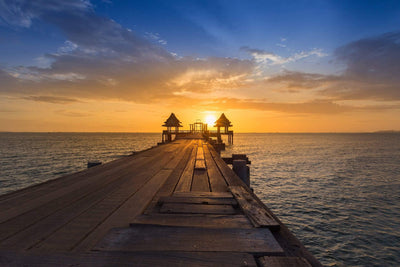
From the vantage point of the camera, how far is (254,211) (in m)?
2.38

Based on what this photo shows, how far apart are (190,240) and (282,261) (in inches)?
30.0

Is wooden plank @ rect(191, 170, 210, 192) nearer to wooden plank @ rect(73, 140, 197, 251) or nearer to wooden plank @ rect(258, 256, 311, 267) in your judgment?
wooden plank @ rect(73, 140, 197, 251)

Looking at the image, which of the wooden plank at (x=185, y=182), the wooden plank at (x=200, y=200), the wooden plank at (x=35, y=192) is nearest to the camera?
the wooden plank at (x=200, y=200)

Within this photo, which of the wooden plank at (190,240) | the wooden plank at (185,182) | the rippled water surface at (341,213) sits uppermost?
the wooden plank at (190,240)

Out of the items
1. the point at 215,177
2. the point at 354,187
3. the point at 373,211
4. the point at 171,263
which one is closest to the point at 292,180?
the point at 354,187

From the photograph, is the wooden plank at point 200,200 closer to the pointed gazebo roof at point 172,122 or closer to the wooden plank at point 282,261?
the wooden plank at point 282,261

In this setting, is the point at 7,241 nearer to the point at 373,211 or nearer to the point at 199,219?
the point at 199,219

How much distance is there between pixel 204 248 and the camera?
1.66 metres

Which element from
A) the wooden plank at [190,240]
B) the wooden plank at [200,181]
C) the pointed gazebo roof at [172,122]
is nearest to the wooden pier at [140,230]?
the wooden plank at [190,240]

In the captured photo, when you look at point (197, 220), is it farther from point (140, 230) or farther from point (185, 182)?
point (185, 182)

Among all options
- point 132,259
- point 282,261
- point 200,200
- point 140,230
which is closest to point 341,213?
point 200,200

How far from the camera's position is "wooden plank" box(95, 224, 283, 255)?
1.65m

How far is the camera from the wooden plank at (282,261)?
4.64 feet

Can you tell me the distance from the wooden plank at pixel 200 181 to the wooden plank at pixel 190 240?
169 cm
